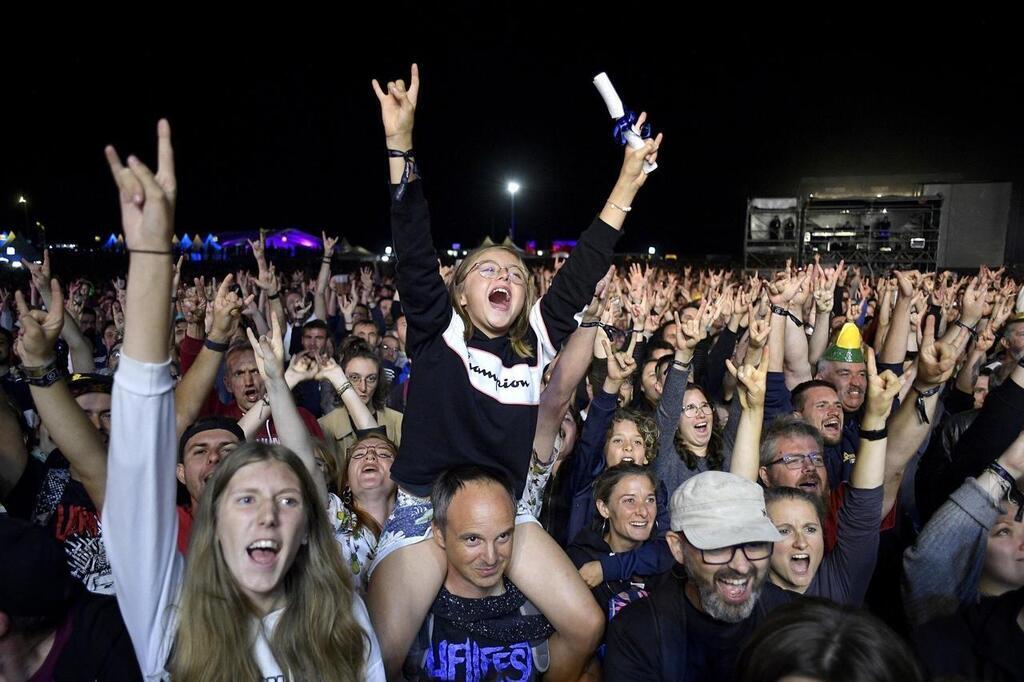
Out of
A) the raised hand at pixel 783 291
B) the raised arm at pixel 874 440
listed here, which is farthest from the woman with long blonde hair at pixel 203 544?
the raised hand at pixel 783 291

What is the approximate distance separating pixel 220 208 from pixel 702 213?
30.4m

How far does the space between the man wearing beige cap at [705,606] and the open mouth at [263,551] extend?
105cm

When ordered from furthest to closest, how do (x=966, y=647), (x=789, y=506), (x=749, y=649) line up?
(x=789, y=506) → (x=966, y=647) → (x=749, y=649)

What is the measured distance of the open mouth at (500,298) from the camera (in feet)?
8.73

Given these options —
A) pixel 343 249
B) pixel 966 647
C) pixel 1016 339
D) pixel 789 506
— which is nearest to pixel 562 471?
pixel 789 506

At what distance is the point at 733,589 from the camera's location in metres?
2.17

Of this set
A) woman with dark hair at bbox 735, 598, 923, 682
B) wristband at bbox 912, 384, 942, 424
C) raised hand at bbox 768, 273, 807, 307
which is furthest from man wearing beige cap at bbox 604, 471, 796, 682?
raised hand at bbox 768, 273, 807, 307

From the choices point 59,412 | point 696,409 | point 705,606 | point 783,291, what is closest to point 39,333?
point 59,412

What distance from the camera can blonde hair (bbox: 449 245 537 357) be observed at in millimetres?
2717

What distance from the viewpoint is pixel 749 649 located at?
1.61m

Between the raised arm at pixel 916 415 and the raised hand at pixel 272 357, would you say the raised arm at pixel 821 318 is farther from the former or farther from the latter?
the raised hand at pixel 272 357

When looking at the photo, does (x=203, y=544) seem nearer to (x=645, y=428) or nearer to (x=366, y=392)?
(x=645, y=428)

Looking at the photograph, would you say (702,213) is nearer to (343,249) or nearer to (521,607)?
(343,249)

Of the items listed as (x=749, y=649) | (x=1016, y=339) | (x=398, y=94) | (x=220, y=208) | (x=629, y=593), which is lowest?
(x=629, y=593)
